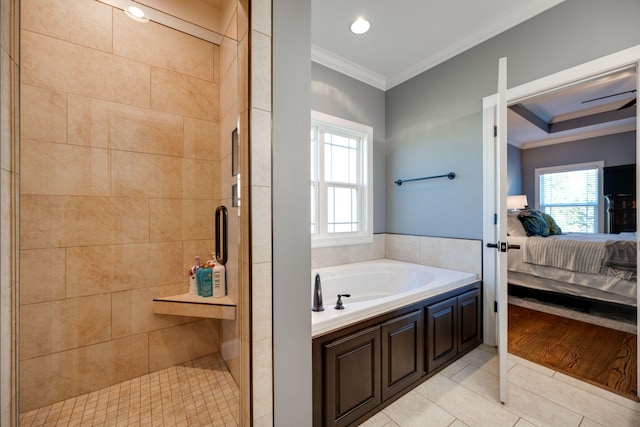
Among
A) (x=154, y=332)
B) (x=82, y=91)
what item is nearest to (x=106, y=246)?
(x=154, y=332)

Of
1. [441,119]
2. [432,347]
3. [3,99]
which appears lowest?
[432,347]

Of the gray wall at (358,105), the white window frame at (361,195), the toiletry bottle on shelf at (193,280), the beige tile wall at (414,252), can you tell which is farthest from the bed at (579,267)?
the toiletry bottle on shelf at (193,280)

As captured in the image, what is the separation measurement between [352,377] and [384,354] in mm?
271

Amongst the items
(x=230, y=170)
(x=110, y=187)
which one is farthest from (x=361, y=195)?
(x=110, y=187)

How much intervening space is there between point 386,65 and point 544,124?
4.13 m

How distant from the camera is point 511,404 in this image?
1644mm

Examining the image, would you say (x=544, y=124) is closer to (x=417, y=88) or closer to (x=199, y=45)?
(x=417, y=88)

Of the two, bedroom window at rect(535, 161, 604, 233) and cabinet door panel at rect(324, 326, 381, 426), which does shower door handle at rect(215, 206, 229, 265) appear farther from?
bedroom window at rect(535, 161, 604, 233)

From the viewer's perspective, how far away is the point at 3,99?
824 millimetres

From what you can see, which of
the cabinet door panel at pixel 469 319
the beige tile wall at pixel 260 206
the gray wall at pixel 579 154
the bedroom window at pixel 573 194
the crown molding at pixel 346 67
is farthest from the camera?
the bedroom window at pixel 573 194

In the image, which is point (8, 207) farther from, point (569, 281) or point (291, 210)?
point (569, 281)

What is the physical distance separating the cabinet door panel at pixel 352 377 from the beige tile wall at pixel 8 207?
1.16 metres

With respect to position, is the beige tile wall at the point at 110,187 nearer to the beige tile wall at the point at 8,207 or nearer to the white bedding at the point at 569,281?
the beige tile wall at the point at 8,207

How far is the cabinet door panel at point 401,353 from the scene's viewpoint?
5.31 feet
